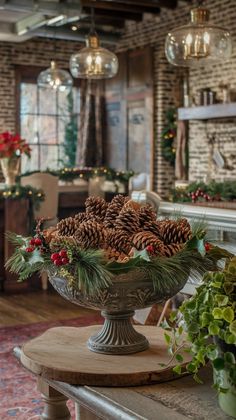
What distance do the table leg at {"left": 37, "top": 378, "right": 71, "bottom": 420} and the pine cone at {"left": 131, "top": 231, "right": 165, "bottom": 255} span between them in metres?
0.50

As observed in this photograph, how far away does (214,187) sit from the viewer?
22.6ft

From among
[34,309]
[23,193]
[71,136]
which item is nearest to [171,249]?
[34,309]

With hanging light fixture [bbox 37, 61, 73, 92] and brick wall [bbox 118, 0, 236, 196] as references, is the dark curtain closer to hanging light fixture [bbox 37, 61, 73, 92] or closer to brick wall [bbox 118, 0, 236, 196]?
brick wall [bbox 118, 0, 236, 196]

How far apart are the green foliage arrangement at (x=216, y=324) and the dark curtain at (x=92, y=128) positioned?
35.0 feet

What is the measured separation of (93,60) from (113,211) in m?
5.36

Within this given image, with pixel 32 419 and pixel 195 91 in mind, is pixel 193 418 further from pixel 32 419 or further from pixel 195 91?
pixel 195 91

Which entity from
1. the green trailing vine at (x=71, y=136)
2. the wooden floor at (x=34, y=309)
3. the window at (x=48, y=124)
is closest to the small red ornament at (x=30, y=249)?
the wooden floor at (x=34, y=309)

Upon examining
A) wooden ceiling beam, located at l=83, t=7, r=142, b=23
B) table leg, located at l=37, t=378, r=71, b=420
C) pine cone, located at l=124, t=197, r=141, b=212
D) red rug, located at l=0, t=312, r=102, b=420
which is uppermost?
wooden ceiling beam, located at l=83, t=7, r=142, b=23

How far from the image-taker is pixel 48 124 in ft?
39.9

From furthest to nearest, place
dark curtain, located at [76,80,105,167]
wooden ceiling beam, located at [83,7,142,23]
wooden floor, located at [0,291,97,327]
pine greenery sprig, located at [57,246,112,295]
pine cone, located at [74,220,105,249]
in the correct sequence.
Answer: dark curtain, located at [76,80,105,167] → wooden ceiling beam, located at [83,7,142,23] → wooden floor, located at [0,291,97,327] → pine cone, located at [74,220,105,249] → pine greenery sprig, located at [57,246,112,295]

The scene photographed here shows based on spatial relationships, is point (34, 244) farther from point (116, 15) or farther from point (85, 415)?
point (116, 15)

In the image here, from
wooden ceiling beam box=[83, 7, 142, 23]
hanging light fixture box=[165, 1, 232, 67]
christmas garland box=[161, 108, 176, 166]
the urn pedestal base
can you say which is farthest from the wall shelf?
the urn pedestal base

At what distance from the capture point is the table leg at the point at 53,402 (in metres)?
1.93

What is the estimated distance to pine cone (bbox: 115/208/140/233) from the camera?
1.85 metres
